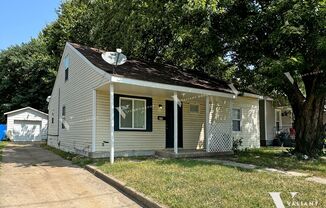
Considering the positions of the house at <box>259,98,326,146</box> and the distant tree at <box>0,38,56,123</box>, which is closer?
the house at <box>259,98,326,146</box>

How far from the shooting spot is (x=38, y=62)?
129ft

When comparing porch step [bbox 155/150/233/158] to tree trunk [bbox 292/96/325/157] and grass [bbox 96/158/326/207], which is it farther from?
tree trunk [bbox 292/96/325/157]

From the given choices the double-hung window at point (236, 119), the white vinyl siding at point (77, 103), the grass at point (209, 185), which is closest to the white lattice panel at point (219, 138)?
the double-hung window at point (236, 119)

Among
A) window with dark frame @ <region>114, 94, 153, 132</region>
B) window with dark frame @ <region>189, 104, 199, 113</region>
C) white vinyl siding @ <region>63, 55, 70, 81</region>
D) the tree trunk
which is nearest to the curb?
window with dark frame @ <region>114, 94, 153, 132</region>

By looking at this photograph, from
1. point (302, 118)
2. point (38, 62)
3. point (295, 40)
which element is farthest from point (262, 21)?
point (38, 62)

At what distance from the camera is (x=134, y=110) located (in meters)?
14.1

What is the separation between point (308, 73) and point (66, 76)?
12115 mm

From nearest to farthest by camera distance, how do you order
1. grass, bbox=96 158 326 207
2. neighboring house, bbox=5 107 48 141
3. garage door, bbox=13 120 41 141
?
grass, bbox=96 158 326 207 → neighboring house, bbox=5 107 48 141 → garage door, bbox=13 120 41 141

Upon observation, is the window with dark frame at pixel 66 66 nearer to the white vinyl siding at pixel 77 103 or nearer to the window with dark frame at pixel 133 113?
the white vinyl siding at pixel 77 103

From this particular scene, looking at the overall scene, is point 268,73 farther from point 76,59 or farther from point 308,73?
point 76,59

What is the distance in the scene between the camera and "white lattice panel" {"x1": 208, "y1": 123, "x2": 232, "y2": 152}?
14465mm

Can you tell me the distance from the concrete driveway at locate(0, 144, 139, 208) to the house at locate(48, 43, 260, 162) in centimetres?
224

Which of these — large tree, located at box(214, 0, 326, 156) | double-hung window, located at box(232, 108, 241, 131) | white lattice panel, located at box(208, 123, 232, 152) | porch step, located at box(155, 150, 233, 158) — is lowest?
porch step, located at box(155, 150, 233, 158)

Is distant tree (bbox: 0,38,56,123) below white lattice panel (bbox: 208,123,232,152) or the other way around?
the other way around
